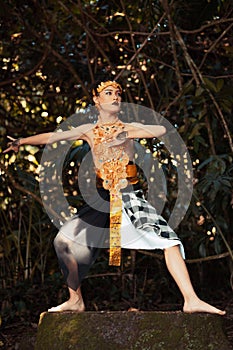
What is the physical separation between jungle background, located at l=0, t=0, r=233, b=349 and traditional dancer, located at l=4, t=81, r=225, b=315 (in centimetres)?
98

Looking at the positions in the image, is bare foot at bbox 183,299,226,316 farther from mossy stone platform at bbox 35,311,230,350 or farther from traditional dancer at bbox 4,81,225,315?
traditional dancer at bbox 4,81,225,315

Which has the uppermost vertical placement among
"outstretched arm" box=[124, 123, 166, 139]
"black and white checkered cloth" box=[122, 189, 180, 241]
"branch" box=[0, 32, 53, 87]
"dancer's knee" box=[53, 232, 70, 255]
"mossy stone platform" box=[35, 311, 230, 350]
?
"branch" box=[0, 32, 53, 87]

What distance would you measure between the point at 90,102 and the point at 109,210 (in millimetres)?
1633

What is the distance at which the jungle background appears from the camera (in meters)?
4.03

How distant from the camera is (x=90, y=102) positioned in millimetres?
4312

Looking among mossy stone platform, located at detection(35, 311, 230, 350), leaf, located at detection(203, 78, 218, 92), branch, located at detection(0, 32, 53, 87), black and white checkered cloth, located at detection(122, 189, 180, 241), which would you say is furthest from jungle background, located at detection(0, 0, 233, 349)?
mossy stone platform, located at detection(35, 311, 230, 350)

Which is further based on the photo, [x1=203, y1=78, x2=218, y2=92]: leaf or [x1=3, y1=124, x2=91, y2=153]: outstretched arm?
[x1=203, y1=78, x2=218, y2=92]: leaf

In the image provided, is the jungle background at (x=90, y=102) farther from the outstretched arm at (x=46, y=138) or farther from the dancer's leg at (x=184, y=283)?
the dancer's leg at (x=184, y=283)

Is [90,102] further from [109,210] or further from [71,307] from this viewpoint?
[71,307]

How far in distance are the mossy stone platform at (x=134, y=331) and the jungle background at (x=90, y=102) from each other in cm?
111

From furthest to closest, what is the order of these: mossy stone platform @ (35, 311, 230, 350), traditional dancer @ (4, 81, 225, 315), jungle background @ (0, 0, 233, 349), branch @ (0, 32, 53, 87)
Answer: branch @ (0, 32, 53, 87)
jungle background @ (0, 0, 233, 349)
traditional dancer @ (4, 81, 225, 315)
mossy stone platform @ (35, 311, 230, 350)

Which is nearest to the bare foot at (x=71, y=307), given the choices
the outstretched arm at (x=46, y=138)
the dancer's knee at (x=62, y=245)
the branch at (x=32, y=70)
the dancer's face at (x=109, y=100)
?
the dancer's knee at (x=62, y=245)

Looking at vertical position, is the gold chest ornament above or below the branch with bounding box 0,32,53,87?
below

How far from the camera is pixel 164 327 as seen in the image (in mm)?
2670
